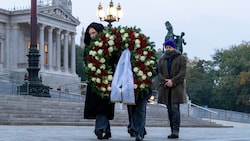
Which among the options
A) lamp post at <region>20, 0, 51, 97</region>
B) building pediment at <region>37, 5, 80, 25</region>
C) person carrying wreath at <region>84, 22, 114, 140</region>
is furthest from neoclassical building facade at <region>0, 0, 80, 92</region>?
person carrying wreath at <region>84, 22, 114, 140</region>

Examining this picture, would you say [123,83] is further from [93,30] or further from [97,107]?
[93,30]

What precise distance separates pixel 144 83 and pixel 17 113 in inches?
519

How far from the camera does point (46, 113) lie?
23688mm

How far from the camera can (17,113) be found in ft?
73.5

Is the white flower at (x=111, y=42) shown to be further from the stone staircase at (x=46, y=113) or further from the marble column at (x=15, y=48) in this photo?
the marble column at (x=15, y=48)

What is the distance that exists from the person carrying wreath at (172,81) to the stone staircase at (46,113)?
8.56m

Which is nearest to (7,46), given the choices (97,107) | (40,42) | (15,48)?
(15,48)

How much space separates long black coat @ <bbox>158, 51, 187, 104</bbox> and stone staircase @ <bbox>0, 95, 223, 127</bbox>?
857cm

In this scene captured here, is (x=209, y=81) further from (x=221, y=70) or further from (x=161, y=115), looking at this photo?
(x=161, y=115)

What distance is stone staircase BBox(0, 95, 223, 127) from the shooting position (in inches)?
832

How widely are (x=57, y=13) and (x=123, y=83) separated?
192 feet

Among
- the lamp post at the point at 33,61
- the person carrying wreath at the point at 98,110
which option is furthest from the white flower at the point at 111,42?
the lamp post at the point at 33,61

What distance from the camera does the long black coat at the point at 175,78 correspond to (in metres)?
11.8

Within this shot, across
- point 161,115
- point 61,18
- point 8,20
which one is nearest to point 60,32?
point 61,18
